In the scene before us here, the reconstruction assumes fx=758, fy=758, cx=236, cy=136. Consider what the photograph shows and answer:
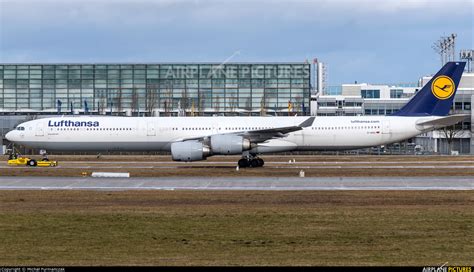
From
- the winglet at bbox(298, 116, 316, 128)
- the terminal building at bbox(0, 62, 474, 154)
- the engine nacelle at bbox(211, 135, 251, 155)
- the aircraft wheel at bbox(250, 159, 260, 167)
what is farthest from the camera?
the terminal building at bbox(0, 62, 474, 154)

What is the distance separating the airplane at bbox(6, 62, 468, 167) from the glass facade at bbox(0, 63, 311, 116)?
242 ft

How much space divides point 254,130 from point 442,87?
14034 mm

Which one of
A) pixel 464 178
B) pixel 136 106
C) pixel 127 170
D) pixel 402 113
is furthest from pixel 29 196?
pixel 136 106

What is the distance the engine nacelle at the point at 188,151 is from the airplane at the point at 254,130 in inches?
127

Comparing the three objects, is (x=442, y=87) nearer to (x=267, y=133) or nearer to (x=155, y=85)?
(x=267, y=133)

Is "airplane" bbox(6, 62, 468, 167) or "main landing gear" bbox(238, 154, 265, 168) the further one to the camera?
"airplane" bbox(6, 62, 468, 167)

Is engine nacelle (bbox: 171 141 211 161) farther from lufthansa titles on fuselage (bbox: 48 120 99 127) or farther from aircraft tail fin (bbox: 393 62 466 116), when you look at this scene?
aircraft tail fin (bbox: 393 62 466 116)

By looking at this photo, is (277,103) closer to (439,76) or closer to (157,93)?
(157,93)

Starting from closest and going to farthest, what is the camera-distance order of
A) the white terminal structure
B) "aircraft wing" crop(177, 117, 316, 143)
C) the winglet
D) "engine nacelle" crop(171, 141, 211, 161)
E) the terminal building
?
"engine nacelle" crop(171, 141, 211, 161), "aircraft wing" crop(177, 117, 316, 143), the winglet, the white terminal structure, the terminal building

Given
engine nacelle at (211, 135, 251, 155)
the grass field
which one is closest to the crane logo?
engine nacelle at (211, 135, 251, 155)

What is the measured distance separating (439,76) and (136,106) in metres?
76.6

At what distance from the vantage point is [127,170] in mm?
48188

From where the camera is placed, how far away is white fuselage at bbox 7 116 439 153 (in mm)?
51562

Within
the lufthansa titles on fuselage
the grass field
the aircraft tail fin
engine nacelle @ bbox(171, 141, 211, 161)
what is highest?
the aircraft tail fin
